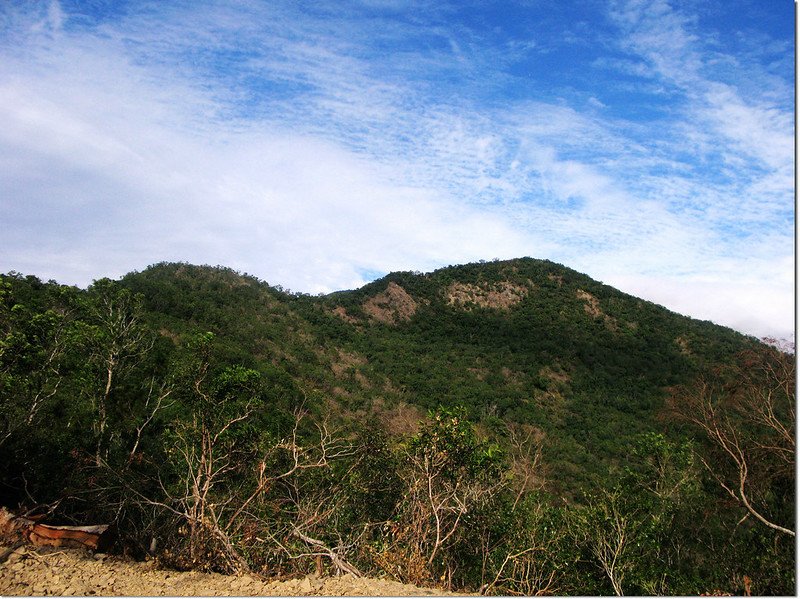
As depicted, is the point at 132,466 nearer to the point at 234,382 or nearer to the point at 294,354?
the point at 234,382

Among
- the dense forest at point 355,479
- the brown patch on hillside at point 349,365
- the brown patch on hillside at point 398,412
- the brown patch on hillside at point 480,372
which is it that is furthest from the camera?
the brown patch on hillside at point 480,372

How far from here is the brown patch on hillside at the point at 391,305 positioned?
5409 centimetres

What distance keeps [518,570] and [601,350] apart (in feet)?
140

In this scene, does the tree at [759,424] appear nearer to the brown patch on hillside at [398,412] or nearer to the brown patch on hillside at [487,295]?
the brown patch on hillside at [398,412]

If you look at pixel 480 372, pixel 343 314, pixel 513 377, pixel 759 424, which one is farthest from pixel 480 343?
pixel 759 424

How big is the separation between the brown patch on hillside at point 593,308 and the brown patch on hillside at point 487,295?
6758 mm

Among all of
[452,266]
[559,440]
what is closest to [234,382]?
[559,440]

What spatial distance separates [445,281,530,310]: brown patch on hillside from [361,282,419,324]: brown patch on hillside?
527 centimetres

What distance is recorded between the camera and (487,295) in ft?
191

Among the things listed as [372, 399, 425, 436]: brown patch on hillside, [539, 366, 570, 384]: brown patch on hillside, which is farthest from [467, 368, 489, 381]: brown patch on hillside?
[372, 399, 425, 436]: brown patch on hillside

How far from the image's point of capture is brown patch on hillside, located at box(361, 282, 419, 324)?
5409 centimetres

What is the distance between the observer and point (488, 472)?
841cm

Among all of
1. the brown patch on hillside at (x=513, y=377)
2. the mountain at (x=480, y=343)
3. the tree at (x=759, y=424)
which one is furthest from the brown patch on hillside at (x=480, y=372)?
the tree at (x=759, y=424)

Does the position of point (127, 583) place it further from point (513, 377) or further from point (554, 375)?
point (554, 375)
